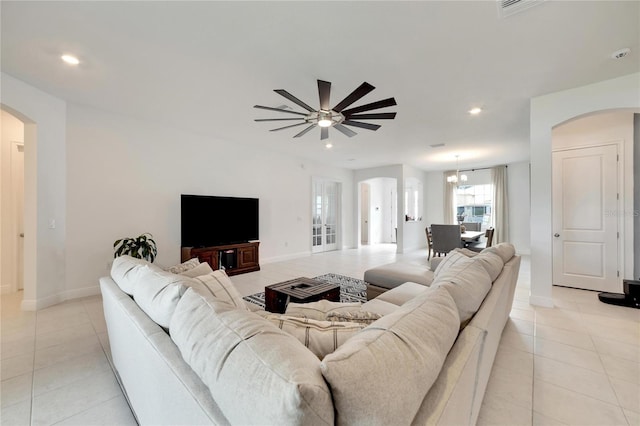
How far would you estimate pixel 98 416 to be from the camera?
159 cm

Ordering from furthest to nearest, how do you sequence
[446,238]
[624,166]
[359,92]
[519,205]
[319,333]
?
[519,205], [446,238], [624,166], [359,92], [319,333]

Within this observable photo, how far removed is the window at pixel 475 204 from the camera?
843 cm

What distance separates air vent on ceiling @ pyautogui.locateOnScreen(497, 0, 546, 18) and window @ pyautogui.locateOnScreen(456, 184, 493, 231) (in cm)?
751

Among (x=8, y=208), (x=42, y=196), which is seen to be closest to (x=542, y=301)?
(x=42, y=196)

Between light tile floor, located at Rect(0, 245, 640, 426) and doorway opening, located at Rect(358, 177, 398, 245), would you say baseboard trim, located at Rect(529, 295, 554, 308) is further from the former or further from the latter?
doorway opening, located at Rect(358, 177, 398, 245)

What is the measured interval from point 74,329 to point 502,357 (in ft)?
13.5

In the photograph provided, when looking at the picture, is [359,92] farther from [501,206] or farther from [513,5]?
[501,206]

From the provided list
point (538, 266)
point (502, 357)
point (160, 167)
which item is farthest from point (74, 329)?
point (538, 266)

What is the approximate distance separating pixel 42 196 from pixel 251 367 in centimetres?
429

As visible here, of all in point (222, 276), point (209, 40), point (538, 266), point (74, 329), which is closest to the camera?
point (222, 276)

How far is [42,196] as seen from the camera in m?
3.30

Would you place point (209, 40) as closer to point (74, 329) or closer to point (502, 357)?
point (74, 329)

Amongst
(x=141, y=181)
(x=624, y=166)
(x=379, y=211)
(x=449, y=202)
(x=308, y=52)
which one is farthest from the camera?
(x=379, y=211)

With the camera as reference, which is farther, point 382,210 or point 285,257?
point 382,210
